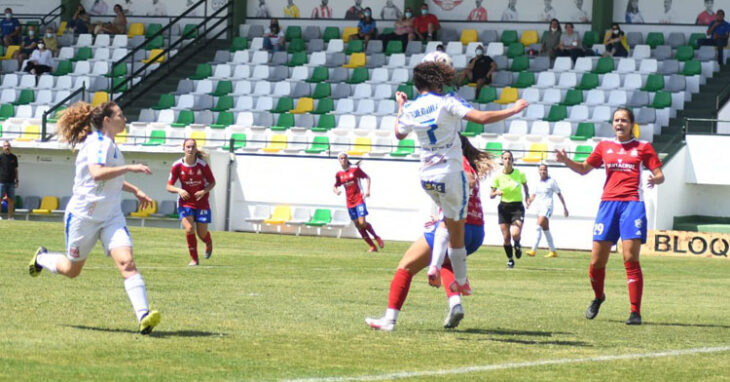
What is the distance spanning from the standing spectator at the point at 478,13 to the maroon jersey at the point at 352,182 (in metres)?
15.6

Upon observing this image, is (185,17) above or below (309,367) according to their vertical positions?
above

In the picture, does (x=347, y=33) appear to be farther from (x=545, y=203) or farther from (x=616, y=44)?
(x=545, y=203)

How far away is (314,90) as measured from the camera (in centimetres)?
3950

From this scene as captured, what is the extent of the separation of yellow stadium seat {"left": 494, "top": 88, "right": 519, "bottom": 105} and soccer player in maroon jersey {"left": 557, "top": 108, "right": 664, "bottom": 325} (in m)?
23.5

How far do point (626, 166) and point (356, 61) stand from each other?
2788 centimetres

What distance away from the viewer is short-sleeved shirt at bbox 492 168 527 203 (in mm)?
25188

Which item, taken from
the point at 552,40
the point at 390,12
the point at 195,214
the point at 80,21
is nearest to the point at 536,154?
the point at 552,40

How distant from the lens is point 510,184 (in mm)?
25250

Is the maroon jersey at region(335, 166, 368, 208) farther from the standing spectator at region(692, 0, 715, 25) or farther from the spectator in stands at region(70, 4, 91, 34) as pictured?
the spectator in stands at region(70, 4, 91, 34)

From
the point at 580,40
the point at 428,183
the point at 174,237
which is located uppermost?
the point at 580,40

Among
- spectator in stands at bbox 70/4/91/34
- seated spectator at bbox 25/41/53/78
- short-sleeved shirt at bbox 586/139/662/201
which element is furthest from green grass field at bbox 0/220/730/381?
spectator in stands at bbox 70/4/91/34

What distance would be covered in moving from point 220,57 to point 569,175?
14522mm

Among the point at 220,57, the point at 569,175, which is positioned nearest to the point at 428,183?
the point at 569,175

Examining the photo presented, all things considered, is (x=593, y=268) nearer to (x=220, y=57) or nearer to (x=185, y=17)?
(x=220, y=57)
